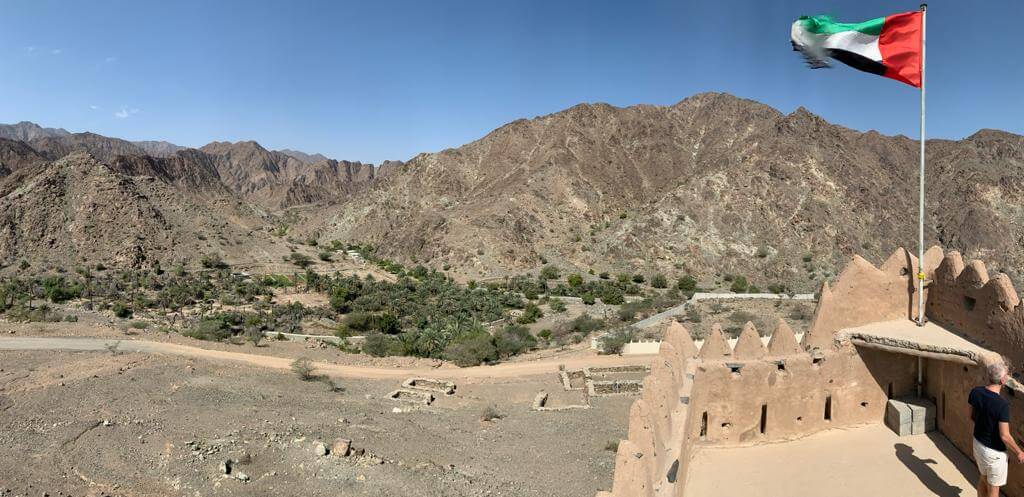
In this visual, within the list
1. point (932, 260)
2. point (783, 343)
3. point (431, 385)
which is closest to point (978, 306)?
point (932, 260)

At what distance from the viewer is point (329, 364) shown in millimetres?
25469

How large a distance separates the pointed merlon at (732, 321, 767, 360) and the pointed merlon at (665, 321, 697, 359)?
68 centimetres

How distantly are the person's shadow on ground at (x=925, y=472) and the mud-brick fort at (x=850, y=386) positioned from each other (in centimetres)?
2

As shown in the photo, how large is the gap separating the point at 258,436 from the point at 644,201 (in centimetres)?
6006

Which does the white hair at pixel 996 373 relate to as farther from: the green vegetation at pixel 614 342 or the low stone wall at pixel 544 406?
the green vegetation at pixel 614 342

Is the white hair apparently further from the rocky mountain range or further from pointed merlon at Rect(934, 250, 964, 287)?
the rocky mountain range

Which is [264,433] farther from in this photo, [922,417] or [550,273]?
[550,273]

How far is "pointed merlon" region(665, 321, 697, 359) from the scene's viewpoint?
8734 millimetres

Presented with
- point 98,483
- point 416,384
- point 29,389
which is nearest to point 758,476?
point 98,483

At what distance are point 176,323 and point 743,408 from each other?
34464 millimetres

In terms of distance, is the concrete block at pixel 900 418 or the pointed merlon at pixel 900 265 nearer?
the concrete block at pixel 900 418

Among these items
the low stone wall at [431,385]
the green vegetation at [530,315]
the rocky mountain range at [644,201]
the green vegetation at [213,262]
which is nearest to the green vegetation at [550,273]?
the rocky mountain range at [644,201]

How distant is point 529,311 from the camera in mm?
38250

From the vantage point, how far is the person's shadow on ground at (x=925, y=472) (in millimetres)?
7116
